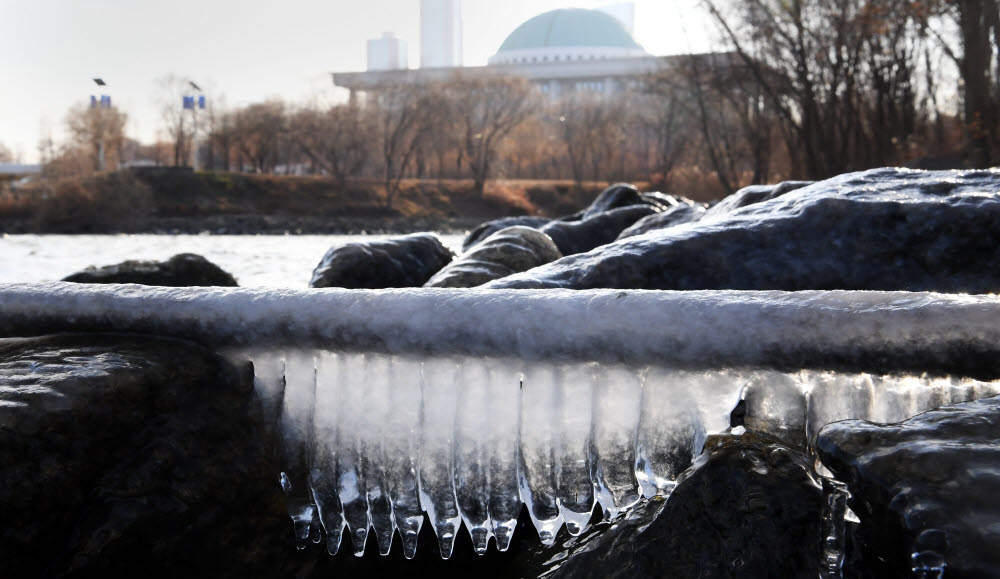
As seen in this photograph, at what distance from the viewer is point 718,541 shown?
1.58 m

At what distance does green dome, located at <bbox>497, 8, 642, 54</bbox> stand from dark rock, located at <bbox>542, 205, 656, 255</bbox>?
92.1 m

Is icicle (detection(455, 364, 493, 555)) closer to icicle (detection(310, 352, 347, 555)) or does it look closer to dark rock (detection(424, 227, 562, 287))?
icicle (detection(310, 352, 347, 555))

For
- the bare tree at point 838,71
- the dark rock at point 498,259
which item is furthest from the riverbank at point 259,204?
the dark rock at point 498,259

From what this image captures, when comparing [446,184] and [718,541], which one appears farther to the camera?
[446,184]

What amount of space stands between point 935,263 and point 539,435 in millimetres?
1747

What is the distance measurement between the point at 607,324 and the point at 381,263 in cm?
512

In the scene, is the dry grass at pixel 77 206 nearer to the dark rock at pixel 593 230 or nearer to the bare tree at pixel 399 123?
the bare tree at pixel 399 123

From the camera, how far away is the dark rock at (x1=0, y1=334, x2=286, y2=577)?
5.72ft

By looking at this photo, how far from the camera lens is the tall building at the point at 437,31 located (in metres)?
126

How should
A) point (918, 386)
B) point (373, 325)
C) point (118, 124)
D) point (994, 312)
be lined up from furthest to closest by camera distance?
point (118, 124), point (373, 325), point (918, 386), point (994, 312)

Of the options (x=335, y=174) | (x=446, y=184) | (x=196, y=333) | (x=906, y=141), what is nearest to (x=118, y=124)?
(x=335, y=174)

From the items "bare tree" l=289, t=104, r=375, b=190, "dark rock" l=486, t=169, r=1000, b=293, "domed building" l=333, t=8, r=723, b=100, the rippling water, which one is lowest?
the rippling water

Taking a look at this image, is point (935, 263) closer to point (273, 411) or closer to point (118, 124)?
point (273, 411)

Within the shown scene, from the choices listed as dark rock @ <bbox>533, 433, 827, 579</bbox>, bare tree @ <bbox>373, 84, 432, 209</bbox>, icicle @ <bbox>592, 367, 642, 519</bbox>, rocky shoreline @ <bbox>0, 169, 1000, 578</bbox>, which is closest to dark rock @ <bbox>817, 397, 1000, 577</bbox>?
rocky shoreline @ <bbox>0, 169, 1000, 578</bbox>
